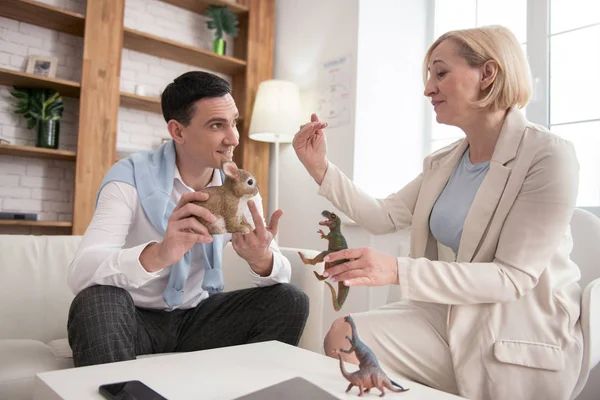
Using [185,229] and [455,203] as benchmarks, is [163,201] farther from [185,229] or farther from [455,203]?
[455,203]

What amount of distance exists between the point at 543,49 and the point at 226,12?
2.31 metres

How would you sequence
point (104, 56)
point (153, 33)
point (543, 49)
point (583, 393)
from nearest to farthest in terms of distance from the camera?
point (583, 393), point (543, 49), point (104, 56), point (153, 33)

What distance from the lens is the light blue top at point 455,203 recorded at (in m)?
1.49

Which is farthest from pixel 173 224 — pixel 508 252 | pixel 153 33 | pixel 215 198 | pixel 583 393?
pixel 153 33

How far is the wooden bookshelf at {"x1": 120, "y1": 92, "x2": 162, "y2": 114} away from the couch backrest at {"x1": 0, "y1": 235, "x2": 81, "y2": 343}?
1.64 m

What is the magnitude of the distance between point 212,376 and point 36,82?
2.71 meters

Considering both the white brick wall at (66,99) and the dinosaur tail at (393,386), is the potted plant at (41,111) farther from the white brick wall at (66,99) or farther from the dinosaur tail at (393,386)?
the dinosaur tail at (393,386)

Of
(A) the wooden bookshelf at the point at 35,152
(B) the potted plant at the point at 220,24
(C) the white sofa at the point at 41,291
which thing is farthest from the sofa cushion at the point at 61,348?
(B) the potted plant at the point at 220,24

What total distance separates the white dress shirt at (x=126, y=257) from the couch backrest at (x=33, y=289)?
43cm

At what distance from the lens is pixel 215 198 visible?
130 centimetres

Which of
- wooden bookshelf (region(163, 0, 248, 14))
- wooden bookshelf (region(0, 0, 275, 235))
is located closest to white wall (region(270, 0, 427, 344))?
wooden bookshelf (region(163, 0, 248, 14))

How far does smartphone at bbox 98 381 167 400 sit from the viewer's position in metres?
0.87

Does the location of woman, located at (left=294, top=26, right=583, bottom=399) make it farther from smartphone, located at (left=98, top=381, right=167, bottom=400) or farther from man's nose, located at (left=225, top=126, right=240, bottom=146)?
smartphone, located at (left=98, top=381, right=167, bottom=400)

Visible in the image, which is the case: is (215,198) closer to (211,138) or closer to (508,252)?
(211,138)
